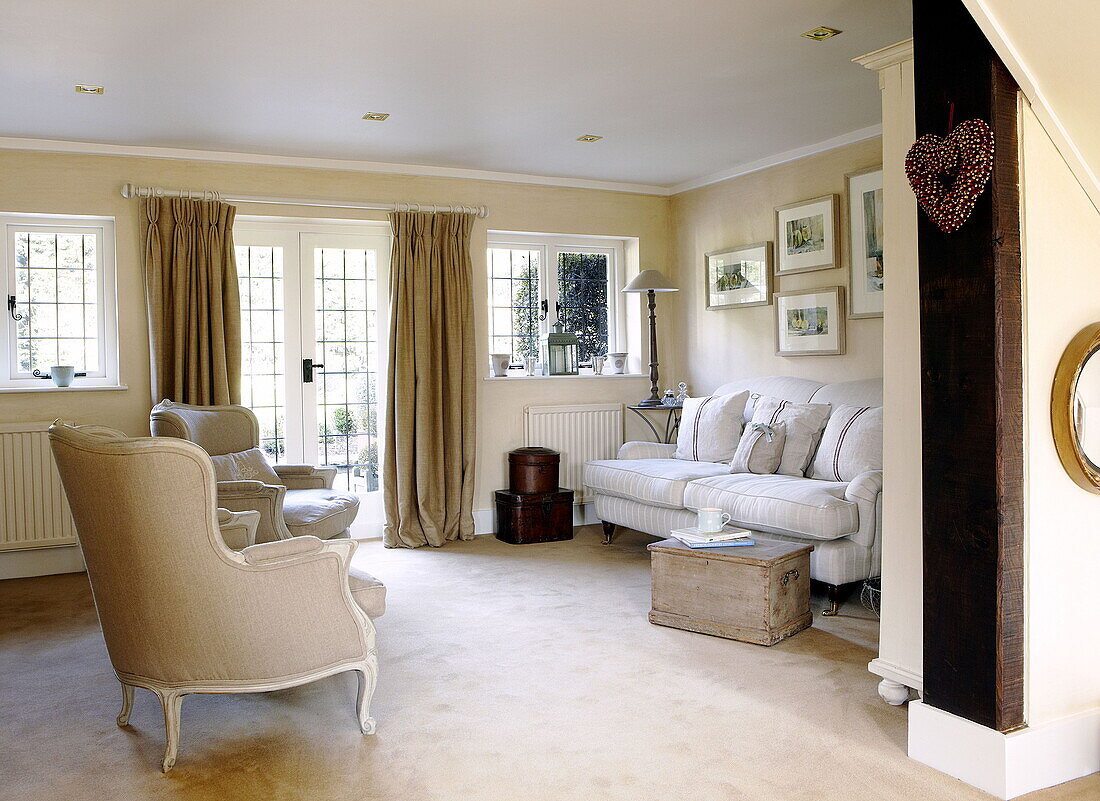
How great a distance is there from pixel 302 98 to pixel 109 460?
2413mm

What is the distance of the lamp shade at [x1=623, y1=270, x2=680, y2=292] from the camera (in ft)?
19.6

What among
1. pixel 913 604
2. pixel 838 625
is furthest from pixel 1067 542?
pixel 838 625

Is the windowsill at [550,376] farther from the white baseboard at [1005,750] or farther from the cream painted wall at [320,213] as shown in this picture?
the white baseboard at [1005,750]

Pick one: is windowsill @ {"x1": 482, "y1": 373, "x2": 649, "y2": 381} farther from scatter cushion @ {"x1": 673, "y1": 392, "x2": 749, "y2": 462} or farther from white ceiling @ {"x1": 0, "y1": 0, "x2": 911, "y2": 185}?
white ceiling @ {"x1": 0, "y1": 0, "x2": 911, "y2": 185}

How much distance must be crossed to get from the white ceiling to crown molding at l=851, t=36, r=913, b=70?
1.70 ft

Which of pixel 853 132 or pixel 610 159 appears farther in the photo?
pixel 610 159

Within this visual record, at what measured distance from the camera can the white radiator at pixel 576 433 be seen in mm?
6102

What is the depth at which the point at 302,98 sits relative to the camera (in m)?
4.21

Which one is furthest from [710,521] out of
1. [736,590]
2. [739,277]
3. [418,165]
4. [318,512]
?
[418,165]

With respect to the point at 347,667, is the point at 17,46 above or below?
above

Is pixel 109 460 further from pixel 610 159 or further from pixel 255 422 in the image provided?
pixel 610 159

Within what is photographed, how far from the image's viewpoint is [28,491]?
16.0 feet

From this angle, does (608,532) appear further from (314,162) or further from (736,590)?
(314,162)

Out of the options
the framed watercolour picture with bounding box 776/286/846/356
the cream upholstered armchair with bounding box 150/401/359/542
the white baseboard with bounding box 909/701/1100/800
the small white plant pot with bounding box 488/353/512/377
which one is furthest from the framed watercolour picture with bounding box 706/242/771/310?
the white baseboard with bounding box 909/701/1100/800
